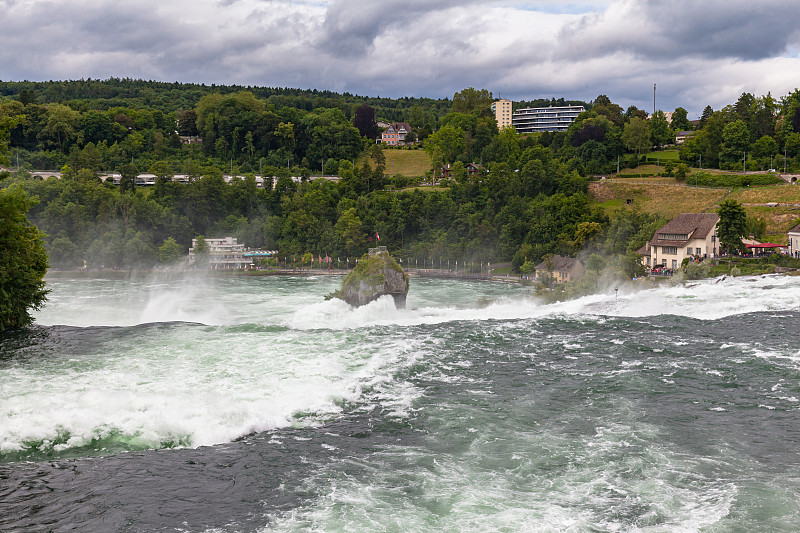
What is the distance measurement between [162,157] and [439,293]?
103154 mm

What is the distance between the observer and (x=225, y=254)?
115125 mm

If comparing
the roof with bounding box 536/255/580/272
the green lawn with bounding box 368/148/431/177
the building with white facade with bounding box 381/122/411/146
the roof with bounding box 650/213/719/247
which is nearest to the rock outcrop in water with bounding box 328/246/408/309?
the roof with bounding box 536/255/580/272

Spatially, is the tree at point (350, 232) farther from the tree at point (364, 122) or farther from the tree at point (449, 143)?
the tree at point (364, 122)

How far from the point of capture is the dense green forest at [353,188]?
107 meters

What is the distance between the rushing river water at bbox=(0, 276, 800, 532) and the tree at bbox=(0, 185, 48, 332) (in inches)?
71.2

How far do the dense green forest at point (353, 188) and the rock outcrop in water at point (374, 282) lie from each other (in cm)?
3958

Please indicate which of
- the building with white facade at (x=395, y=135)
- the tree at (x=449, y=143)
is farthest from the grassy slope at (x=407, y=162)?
the building with white facade at (x=395, y=135)

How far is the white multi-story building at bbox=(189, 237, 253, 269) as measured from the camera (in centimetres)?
11288

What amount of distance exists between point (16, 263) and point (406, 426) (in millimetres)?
27674

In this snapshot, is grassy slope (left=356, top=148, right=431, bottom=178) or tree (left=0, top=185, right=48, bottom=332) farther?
grassy slope (left=356, top=148, right=431, bottom=178)

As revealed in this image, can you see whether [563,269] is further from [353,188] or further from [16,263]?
[353,188]

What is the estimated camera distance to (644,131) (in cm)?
13088

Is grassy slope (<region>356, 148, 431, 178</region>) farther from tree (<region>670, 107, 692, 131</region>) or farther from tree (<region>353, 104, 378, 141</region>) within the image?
tree (<region>670, 107, 692, 131</region>)

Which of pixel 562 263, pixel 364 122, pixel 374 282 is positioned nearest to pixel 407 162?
pixel 364 122
